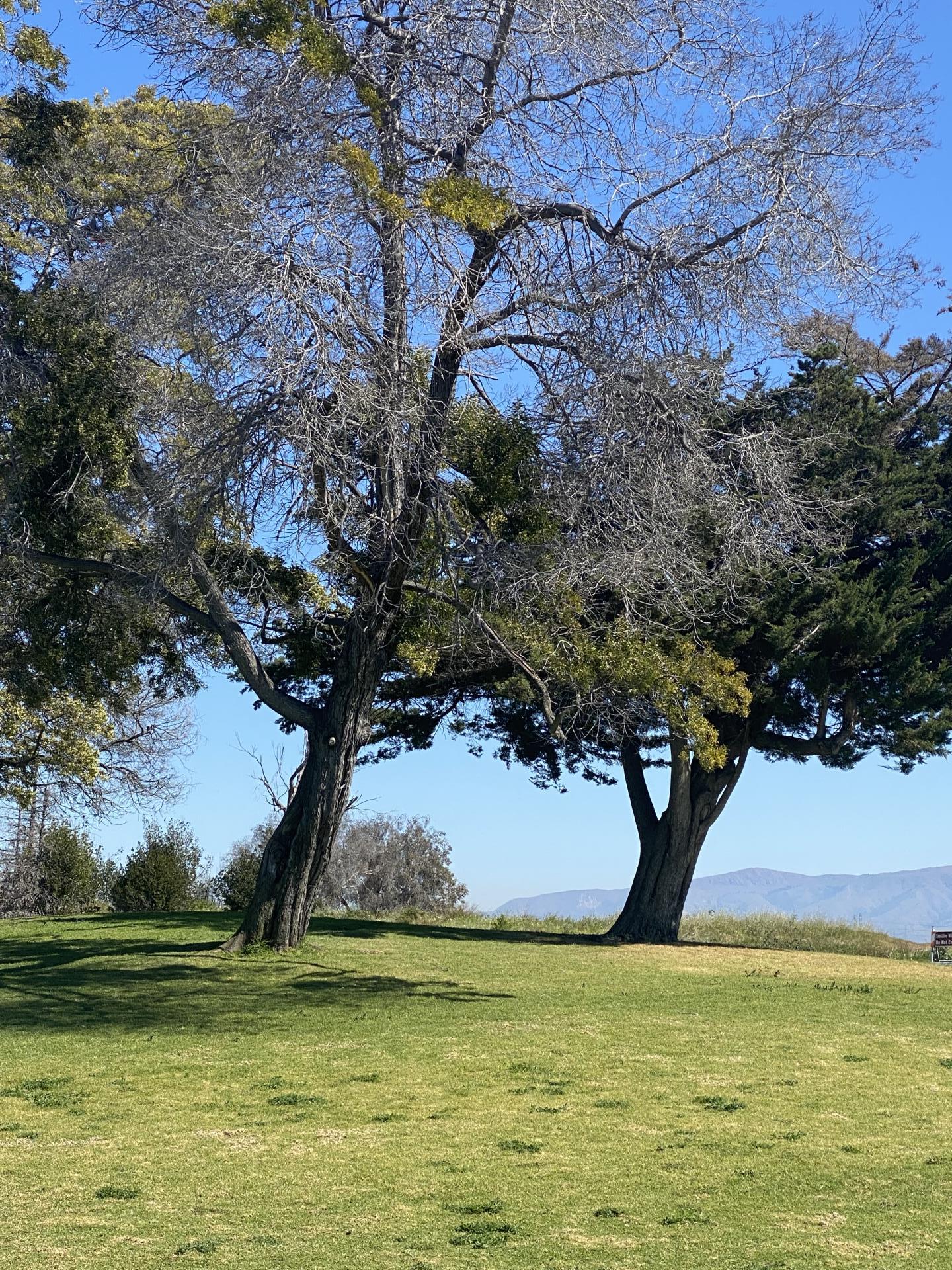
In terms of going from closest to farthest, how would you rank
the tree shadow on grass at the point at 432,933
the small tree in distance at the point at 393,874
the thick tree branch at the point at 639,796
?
1. the tree shadow on grass at the point at 432,933
2. the thick tree branch at the point at 639,796
3. the small tree in distance at the point at 393,874

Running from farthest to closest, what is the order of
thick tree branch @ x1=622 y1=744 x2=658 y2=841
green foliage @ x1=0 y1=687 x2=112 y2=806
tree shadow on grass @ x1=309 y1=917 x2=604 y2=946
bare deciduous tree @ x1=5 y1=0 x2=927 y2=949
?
thick tree branch @ x1=622 y1=744 x2=658 y2=841 < green foliage @ x1=0 y1=687 x2=112 y2=806 < tree shadow on grass @ x1=309 y1=917 x2=604 y2=946 < bare deciduous tree @ x1=5 y1=0 x2=927 y2=949

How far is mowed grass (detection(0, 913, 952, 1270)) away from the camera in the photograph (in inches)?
237

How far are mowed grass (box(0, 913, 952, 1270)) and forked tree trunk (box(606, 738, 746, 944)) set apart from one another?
31.4 feet

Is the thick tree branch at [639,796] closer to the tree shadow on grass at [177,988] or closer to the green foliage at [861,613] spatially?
the green foliage at [861,613]

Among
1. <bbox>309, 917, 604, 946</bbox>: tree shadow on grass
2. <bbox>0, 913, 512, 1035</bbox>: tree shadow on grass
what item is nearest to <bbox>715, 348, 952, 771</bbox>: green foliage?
<bbox>309, 917, 604, 946</bbox>: tree shadow on grass

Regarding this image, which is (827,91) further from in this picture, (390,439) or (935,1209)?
(935,1209)

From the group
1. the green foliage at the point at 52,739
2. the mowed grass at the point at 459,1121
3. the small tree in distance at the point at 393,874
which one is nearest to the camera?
the mowed grass at the point at 459,1121

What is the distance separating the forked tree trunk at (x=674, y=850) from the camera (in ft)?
87.2

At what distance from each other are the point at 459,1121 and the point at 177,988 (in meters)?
7.42

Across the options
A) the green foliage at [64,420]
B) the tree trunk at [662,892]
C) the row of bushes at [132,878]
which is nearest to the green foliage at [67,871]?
the row of bushes at [132,878]

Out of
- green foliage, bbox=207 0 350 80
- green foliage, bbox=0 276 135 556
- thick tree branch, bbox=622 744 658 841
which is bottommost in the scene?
thick tree branch, bbox=622 744 658 841

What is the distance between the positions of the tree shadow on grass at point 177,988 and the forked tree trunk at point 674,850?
9.84m

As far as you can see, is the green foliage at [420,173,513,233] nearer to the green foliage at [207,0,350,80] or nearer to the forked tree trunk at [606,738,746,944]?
the green foliage at [207,0,350,80]

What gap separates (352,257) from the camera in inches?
520
